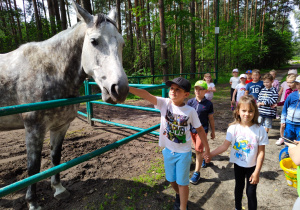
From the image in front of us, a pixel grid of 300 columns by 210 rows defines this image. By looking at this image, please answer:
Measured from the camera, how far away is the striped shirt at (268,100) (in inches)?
145

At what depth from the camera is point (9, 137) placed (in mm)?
3891

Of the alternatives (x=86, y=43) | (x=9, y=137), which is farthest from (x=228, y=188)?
(x=9, y=137)

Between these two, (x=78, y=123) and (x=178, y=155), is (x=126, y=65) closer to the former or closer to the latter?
(x=78, y=123)

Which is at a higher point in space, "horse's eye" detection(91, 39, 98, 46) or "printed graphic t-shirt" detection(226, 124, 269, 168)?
"horse's eye" detection(91, 39, 98, 46)

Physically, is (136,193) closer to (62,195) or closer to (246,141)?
(62,195)

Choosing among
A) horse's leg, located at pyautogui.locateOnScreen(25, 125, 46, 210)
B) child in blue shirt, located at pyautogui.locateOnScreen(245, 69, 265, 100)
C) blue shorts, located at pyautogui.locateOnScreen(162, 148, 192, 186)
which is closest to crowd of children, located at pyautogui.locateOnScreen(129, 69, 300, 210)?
blue shorts, located at pyautogui.locateOnScreen(162, 148, 192, 186)

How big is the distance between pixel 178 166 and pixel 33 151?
152 cm

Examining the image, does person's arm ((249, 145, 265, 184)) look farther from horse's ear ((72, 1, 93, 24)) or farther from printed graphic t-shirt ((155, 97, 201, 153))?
horse's ear ((72, 1, 93, 24))

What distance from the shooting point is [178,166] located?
69.2 inches

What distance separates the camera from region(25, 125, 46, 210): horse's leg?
70.9 inches

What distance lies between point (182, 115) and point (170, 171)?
1.97 feet

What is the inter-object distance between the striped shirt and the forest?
3.47 meters

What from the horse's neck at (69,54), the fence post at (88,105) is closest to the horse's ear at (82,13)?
the horse's neck at (69,54)

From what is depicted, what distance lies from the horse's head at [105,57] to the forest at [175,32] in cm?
68
